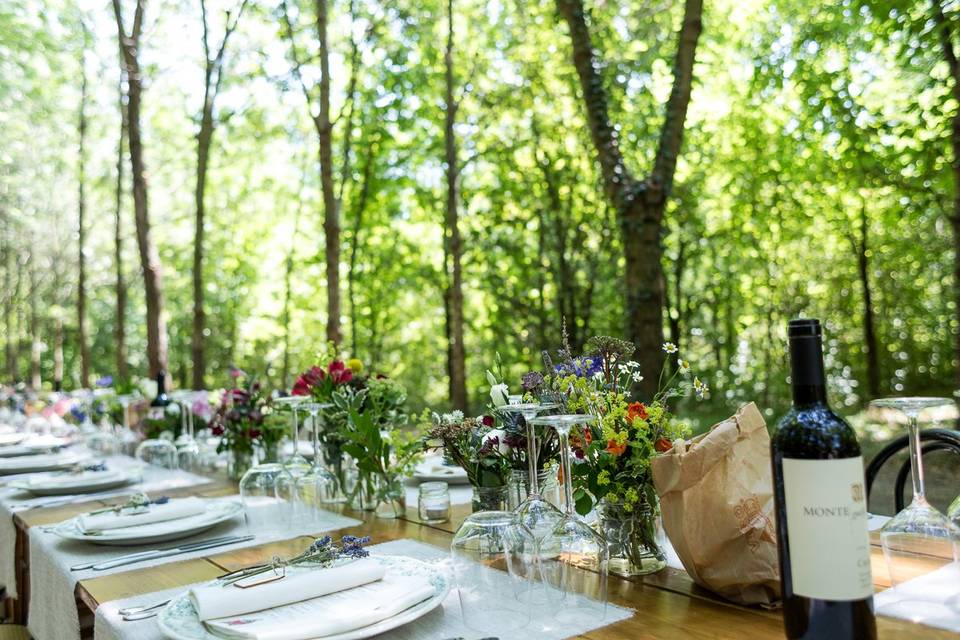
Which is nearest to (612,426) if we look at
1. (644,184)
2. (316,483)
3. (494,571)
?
(494,571)

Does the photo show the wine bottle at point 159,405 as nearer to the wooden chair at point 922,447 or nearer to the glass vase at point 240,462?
the glass vase at point 240,462

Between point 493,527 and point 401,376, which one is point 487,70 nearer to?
point 401,376

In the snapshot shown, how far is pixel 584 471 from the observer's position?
1331 millimetres

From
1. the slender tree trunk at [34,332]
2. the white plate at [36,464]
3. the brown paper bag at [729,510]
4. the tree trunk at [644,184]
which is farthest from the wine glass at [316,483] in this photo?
the slender tree trunk at [34,332]

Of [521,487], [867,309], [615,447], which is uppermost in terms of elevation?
[867,309]

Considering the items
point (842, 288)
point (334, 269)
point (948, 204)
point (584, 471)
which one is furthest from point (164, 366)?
point (842, 288)

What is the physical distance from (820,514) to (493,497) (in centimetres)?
87

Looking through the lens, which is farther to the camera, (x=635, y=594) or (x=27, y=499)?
(x=27, y=499)

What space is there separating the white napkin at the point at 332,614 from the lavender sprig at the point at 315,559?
0.11 metres

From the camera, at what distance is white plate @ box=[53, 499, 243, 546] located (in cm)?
166

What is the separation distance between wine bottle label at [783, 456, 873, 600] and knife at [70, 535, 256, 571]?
1217 mm

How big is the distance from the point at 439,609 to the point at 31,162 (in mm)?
16236

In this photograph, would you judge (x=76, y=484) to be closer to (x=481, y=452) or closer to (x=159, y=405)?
(x=159, y=405)

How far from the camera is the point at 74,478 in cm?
254
